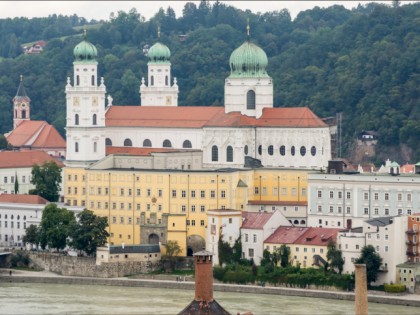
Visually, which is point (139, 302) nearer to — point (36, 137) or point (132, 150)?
point (132, 150)

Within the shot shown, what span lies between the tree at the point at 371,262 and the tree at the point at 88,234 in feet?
41.9

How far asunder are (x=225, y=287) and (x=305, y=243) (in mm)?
3689

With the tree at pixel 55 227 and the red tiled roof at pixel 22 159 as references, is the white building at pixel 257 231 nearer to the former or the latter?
the tree at pixel 55 227

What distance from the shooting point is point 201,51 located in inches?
5428

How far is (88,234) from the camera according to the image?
8062 cm

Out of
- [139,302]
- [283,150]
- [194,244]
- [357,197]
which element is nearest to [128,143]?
[283,150]

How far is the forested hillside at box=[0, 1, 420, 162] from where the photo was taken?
382ft

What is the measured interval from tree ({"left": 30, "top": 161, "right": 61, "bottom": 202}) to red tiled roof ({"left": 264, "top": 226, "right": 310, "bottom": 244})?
15946 millimetres

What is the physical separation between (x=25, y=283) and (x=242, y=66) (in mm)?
17040

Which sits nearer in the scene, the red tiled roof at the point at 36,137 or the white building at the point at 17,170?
the white building at the point at 17,170

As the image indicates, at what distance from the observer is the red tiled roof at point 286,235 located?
7700cm

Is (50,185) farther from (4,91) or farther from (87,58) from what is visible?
(4,91)

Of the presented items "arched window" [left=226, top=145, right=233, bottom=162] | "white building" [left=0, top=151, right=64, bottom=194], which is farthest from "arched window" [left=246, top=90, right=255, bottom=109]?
"white building" [left=0, top=151, right=64, bottom=194]

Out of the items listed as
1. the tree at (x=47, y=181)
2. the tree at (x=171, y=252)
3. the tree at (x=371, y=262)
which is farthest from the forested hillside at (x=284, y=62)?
the tree at (x=371, y=262)
